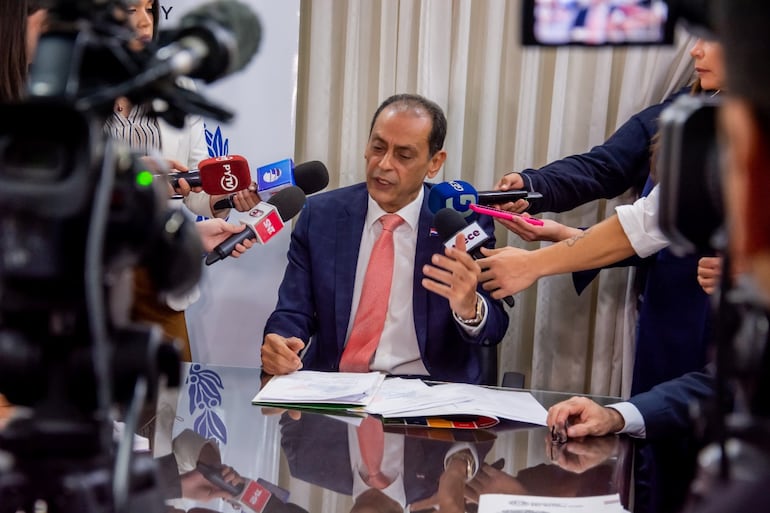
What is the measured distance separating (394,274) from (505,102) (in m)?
0.98

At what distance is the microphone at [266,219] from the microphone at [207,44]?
121 cm

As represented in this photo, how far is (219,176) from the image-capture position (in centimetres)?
203

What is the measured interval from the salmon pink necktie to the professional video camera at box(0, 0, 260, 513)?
5.31 ft

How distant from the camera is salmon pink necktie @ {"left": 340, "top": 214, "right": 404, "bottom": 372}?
2.31 meters

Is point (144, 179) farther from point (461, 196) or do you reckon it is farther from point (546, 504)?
point (461, 196)

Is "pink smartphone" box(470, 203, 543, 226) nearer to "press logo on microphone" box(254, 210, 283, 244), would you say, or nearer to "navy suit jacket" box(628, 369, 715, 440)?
"press logo on microphone" box(254, 210, 283, 244)

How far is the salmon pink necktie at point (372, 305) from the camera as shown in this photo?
2307mm

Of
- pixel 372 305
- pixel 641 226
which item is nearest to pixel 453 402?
pixel 641 226

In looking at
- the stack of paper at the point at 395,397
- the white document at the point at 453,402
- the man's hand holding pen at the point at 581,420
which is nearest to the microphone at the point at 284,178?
the stack of paper at the point at 395,397

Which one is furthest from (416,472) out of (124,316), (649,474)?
(124,316)

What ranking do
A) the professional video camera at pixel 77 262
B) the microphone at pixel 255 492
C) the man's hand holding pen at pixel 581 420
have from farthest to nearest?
the man's hand holding pen at pixel 581 420
the microphone at pixel 255 492
the professional video camera at pixel 77 262

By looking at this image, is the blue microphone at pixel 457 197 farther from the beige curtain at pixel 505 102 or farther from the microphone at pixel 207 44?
the microphone at pixel 207 44

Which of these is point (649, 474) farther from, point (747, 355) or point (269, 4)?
point (269, 4)

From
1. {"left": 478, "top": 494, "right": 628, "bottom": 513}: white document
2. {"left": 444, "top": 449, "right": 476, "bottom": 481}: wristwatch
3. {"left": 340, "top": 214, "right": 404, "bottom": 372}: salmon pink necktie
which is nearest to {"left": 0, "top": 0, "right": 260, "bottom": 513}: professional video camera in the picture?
{"left": 478, "top": 494, "right": 628, "bottom": 513}: white document
